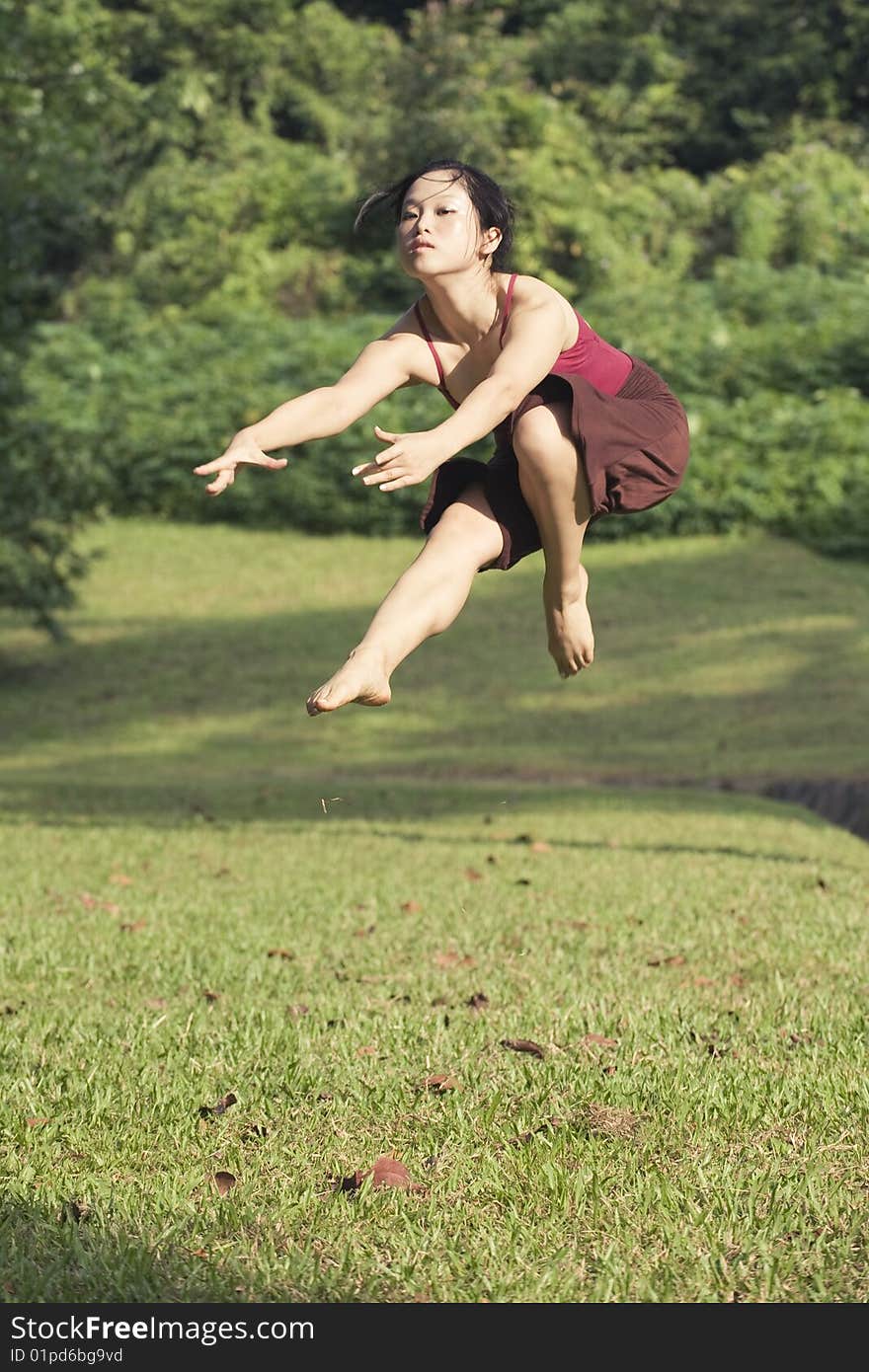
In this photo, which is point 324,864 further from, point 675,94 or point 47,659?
point 675,94

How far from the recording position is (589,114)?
37.7 metres

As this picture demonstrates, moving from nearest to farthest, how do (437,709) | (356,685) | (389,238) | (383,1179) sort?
1. (356,685)
2. (383,1179)
3. (437,709)
4. (389,238)

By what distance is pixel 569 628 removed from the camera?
4.94m

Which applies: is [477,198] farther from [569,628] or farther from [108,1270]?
[108,1270]

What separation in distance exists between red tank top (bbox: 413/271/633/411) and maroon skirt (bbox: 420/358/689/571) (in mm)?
36

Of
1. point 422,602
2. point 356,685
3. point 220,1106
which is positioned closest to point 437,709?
point 220,1106

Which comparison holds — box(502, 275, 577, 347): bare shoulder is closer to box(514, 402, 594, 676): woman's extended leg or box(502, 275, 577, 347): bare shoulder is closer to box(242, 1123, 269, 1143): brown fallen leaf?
box(514, 402, 594, 676): woman's extended leg

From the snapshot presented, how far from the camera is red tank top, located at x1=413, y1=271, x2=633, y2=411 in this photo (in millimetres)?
4523

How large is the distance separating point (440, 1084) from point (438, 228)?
2.34 meters

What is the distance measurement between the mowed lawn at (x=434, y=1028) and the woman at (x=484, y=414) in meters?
1.05

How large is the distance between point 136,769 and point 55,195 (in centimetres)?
609

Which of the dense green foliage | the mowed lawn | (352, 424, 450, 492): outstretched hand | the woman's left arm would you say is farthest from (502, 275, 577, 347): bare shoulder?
the dense green foliage

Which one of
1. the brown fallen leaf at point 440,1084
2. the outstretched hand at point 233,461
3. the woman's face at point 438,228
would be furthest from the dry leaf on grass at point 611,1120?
the woman's face at point 438,228
